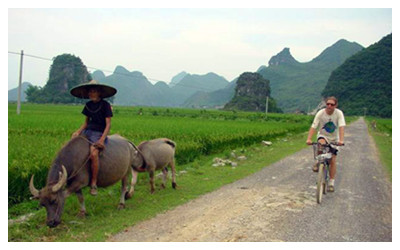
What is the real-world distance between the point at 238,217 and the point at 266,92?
105970mm

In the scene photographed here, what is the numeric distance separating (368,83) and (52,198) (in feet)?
312

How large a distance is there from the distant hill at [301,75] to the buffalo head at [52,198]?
366ft

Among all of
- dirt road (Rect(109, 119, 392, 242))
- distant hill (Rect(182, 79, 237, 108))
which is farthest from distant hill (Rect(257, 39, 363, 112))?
dirt road (Rect(109, 119, 392, 242))

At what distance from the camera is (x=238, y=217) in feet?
18.5

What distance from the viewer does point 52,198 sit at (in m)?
4.91

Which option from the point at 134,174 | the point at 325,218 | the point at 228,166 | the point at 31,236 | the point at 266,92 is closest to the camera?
the point at 31,236

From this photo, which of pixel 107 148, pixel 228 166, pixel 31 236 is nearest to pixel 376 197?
pixel 228 166

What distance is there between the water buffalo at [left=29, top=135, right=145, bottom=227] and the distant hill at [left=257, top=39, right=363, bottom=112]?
110026 mm

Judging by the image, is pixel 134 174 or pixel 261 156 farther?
pixel 261 156

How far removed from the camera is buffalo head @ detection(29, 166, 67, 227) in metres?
4.86

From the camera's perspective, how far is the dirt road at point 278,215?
486 centimetres

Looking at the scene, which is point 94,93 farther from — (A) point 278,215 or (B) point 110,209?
(A) point 278,215

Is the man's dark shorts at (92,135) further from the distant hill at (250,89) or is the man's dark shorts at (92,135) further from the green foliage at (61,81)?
the distant hill at (250,89)

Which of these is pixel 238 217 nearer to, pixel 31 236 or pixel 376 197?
pixel 31 236
